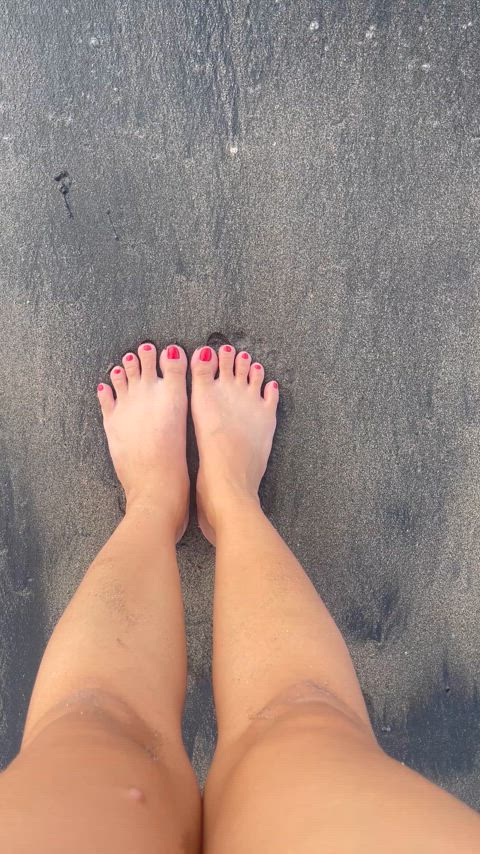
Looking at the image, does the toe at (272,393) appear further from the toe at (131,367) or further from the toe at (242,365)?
the toe at (131,367)

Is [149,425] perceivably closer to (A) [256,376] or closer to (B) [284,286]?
(A) [256,376]

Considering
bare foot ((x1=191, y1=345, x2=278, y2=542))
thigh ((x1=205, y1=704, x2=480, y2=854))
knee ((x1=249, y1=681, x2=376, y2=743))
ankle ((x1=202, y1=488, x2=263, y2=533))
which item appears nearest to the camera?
thigh ((x1=205, y1=704, x2=480, y2=854))

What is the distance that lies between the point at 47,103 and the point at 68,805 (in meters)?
1.48

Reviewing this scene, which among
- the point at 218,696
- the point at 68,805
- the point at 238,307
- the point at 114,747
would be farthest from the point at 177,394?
the point at 68,805

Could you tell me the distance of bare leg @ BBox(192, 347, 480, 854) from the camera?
737 mm

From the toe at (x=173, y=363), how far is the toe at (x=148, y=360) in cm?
2

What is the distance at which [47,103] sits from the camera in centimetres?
138

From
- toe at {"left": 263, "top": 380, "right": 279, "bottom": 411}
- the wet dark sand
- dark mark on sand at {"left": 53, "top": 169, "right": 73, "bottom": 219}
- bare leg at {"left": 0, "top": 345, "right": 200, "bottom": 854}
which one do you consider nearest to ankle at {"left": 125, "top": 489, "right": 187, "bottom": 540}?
bare leg at {"left": 0, "top": 345, "right": 200, "bottom": 854}

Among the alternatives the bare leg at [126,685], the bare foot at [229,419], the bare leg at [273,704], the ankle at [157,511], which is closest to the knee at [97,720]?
the bare leg at [126,685]

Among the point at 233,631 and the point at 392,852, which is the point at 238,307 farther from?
the point at 392,852

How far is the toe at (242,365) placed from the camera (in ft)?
4.85

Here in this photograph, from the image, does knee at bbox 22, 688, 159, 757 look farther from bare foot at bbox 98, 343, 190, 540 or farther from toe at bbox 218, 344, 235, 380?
toe at bbox 218, 344, 235, 380

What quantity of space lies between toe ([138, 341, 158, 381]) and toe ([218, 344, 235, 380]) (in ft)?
0.57

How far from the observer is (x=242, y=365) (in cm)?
149
